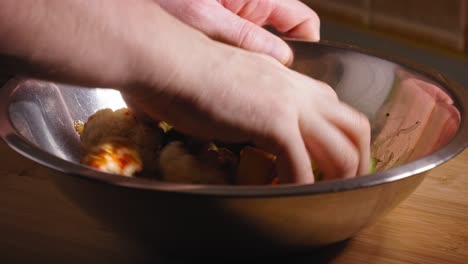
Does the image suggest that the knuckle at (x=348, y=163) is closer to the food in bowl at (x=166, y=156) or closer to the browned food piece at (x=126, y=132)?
the food in bowl at (x=166, y=156)

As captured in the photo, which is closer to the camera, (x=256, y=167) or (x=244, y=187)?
(x=244, y=187)

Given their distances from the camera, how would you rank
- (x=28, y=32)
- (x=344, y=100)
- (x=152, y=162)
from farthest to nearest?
1. (x=344, y=100)
2. (x=152, y=162)
3. (x=28, y=32)

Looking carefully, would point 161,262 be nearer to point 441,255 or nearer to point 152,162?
point 152,162

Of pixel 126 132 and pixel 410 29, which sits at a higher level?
pixel 126 132

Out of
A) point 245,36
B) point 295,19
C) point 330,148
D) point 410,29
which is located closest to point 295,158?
point 330,148

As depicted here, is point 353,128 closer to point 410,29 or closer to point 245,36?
point 245,36

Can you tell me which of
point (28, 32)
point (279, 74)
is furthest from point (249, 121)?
point (28, 32)

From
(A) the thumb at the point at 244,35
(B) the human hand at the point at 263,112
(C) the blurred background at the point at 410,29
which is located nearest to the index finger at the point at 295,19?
(A) the thumb at the point at 244,35
